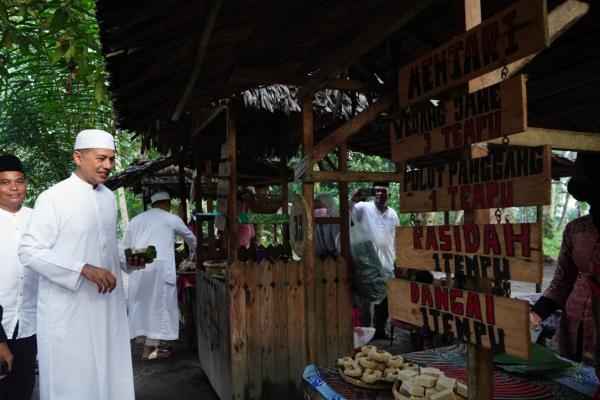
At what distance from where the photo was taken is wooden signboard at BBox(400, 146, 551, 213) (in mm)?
1410

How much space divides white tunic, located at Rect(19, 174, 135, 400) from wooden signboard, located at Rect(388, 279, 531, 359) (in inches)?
77.7

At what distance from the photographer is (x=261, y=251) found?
186 inches

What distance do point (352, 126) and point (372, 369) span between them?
175 cm

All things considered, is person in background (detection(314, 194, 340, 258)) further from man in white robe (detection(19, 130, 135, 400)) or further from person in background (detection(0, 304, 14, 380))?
person in background (detection(0, 304, 14, 380))

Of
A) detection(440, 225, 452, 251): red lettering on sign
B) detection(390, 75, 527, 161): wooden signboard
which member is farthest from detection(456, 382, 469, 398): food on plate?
detection(390, 75, 527, 161): wooden signboard

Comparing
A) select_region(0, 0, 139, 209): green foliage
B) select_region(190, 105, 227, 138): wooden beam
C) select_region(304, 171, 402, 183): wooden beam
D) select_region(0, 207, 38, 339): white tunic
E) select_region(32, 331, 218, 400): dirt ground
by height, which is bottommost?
select_region(32, 331, 218, 400): dirt ground

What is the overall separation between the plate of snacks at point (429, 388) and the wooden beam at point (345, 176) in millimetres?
1730

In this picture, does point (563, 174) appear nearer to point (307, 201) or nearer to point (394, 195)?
point (307, 201)

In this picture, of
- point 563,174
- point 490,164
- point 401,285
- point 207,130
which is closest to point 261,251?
point 207,130

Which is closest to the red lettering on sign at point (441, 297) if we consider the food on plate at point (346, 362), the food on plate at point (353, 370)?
the food on plate at point (353, 370)

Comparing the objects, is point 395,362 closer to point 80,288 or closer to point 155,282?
point 80,288

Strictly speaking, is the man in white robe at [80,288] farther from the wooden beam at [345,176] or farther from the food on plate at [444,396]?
the food on plate at [444,396]

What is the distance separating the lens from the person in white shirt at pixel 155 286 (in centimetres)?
602

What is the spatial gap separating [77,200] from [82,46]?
196 centimetres
